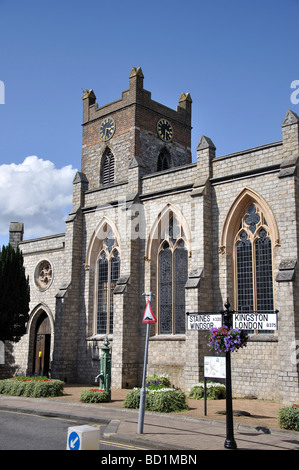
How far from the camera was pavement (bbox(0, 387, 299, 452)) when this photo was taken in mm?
10109

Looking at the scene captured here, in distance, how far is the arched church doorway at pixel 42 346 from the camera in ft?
89.7

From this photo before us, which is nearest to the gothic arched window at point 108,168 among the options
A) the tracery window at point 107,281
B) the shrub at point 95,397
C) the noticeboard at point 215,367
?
the tracery window at point 107,281

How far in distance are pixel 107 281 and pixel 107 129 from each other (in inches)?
521

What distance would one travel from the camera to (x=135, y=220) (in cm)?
2323

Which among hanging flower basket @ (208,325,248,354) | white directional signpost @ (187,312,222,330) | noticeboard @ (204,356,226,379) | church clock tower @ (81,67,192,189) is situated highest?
church clock tower @ (81,67,192,189)

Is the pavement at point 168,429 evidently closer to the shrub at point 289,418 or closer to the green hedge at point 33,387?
the shrub at point 289,418

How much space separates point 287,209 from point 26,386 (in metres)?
11.9

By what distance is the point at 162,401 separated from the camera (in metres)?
14.6

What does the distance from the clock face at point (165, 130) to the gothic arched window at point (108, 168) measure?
365cm

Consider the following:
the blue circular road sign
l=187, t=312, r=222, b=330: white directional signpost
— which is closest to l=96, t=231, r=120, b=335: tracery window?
l=187, t=312, r=222, b=330: white directional signpost

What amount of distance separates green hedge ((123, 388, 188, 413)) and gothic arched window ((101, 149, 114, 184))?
62.7 ft

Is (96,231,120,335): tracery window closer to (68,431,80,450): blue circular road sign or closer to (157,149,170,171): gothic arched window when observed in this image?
(157,149,170,171): gothic arched window

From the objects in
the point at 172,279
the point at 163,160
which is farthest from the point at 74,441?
the point at 163,160
